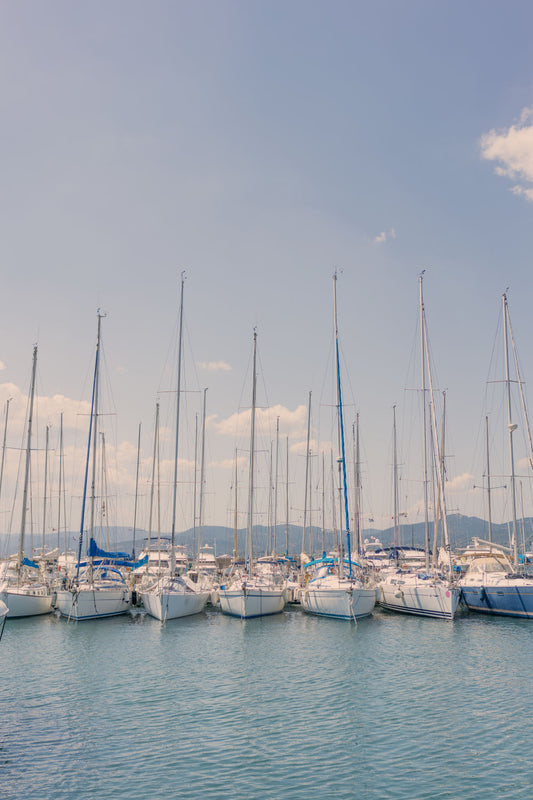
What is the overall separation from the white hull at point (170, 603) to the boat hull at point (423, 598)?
15.4m

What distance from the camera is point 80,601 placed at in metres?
40.6

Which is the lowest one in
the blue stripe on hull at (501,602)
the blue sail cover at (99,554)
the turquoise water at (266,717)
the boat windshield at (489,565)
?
the turquoise water at (266,717)

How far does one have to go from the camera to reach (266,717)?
19.8 metres

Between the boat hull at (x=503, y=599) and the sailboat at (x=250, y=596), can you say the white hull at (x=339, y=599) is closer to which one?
the sailboat at (x=250, y=596)

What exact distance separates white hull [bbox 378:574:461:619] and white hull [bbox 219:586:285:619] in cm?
905

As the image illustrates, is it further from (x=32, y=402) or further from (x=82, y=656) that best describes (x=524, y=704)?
(x=32, y=402)

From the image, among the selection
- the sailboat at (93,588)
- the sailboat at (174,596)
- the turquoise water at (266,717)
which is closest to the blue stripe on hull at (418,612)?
the turquoise water at (266,717)

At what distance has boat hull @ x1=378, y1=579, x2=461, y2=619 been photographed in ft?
132

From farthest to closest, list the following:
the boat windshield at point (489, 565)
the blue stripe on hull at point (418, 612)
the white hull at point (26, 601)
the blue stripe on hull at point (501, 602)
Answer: the boat windshield at point (489, 565)
the blue stripe on hull at point (501, 602)
the white hull at point (26, 601)
the blue stripe on hull at point (418, 612)

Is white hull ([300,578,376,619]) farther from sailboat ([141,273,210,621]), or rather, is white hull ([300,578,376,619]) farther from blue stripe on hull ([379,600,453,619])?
sailboat ([141,273,210,621])

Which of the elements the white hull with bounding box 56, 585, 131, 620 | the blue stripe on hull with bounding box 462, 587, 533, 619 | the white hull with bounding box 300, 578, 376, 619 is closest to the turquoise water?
the white hull with bounding box 300, 578, 376, 619

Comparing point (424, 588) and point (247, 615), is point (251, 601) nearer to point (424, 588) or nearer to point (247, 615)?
point (247, 615)

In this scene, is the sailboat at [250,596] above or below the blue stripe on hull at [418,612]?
above

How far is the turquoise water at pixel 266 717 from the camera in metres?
14.9
